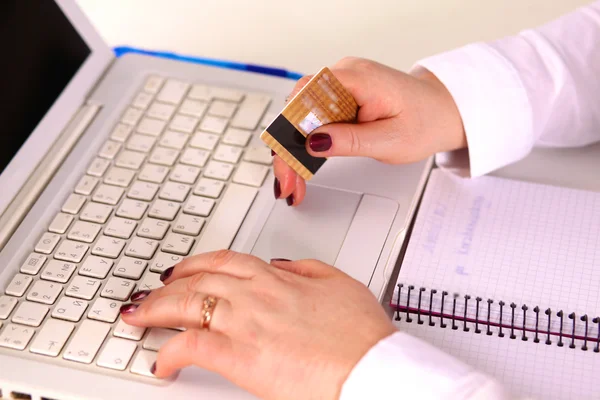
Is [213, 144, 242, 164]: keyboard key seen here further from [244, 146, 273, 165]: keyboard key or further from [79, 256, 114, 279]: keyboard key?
[79, 256, 114, 279]: keyboard key

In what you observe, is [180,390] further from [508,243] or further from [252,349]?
[508,243]

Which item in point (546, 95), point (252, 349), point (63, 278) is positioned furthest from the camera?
point (546, 95)

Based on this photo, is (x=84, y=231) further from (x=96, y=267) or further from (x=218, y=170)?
(x=218, y=170)

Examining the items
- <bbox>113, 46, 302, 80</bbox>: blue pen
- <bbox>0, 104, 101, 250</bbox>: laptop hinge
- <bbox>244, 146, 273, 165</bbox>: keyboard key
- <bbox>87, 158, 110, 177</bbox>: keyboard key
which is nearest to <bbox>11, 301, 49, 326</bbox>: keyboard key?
<bbox>0, 104, 101, 250</bbox>: laptop hinge

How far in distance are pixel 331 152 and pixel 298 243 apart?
11cm

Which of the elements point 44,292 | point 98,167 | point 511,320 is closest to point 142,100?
point 98,167

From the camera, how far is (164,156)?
909mm

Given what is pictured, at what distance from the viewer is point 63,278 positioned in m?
0.76

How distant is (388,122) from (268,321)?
301 mm

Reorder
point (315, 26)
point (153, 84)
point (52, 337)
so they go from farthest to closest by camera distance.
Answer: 1. point (315, 26)
2. point (153, 84)
3. point (52, 337)

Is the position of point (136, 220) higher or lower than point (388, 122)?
lower

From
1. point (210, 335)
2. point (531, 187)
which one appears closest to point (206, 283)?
point (210, 335)

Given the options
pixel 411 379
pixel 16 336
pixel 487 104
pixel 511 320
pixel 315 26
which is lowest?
pixel 16 336

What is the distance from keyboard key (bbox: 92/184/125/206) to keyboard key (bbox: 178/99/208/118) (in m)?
0.16
